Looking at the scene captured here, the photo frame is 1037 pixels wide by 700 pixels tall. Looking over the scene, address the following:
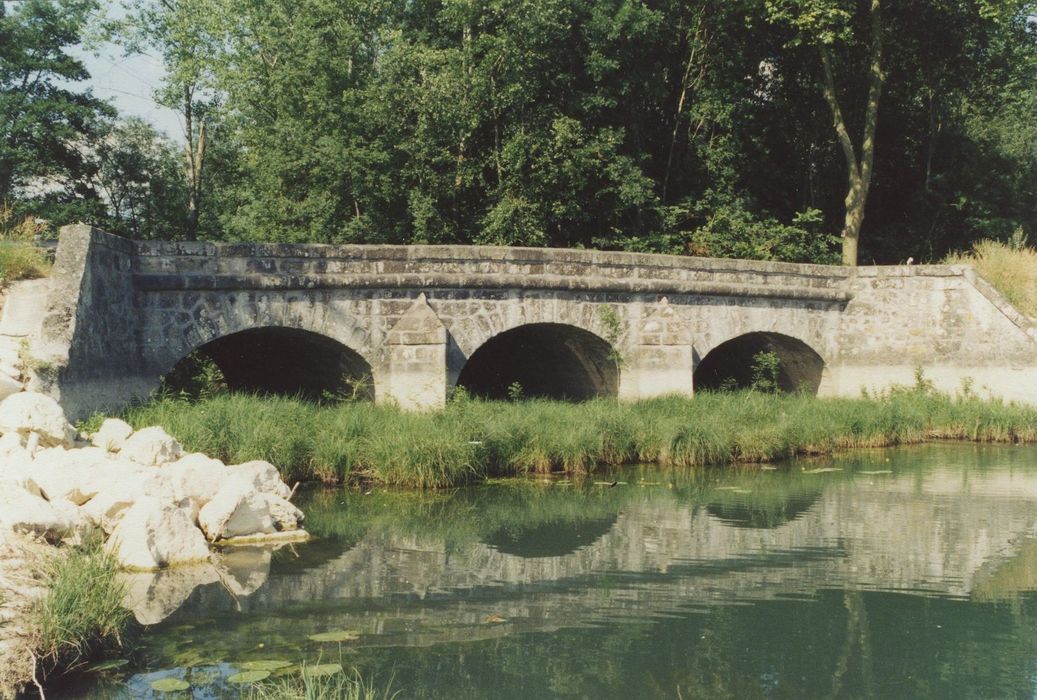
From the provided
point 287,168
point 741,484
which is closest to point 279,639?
point 741,484

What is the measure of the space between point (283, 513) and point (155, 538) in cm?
157

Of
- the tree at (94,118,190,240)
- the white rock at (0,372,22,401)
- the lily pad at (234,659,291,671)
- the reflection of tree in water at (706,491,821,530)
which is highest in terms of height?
the tree at (94,118,190,240)

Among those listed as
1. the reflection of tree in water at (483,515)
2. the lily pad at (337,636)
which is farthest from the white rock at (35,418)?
the lily pad at (337,636)

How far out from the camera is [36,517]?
6.96 metres

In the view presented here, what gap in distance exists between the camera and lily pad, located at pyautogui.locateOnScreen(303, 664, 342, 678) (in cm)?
539

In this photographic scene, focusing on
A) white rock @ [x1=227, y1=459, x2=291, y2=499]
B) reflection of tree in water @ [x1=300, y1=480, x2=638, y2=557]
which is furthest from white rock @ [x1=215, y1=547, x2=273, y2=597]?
white rock @ [x1=227, y1=459, x2=291, y2=499]

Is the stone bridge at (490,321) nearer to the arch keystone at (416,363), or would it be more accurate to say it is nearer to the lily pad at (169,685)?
the arch keystone at (416,363)

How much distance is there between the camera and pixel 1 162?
21.8m

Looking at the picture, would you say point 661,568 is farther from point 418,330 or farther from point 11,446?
point 418,330

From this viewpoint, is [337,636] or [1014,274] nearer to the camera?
[337,636]

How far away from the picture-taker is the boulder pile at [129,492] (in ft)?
24.4

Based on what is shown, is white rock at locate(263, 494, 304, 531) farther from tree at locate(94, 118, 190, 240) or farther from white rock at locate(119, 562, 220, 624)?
tree at locate(94, 118, 190, 240)

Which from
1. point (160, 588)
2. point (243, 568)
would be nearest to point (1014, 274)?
point (243, 568)

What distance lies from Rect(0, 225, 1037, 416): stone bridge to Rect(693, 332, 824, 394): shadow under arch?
4cm
